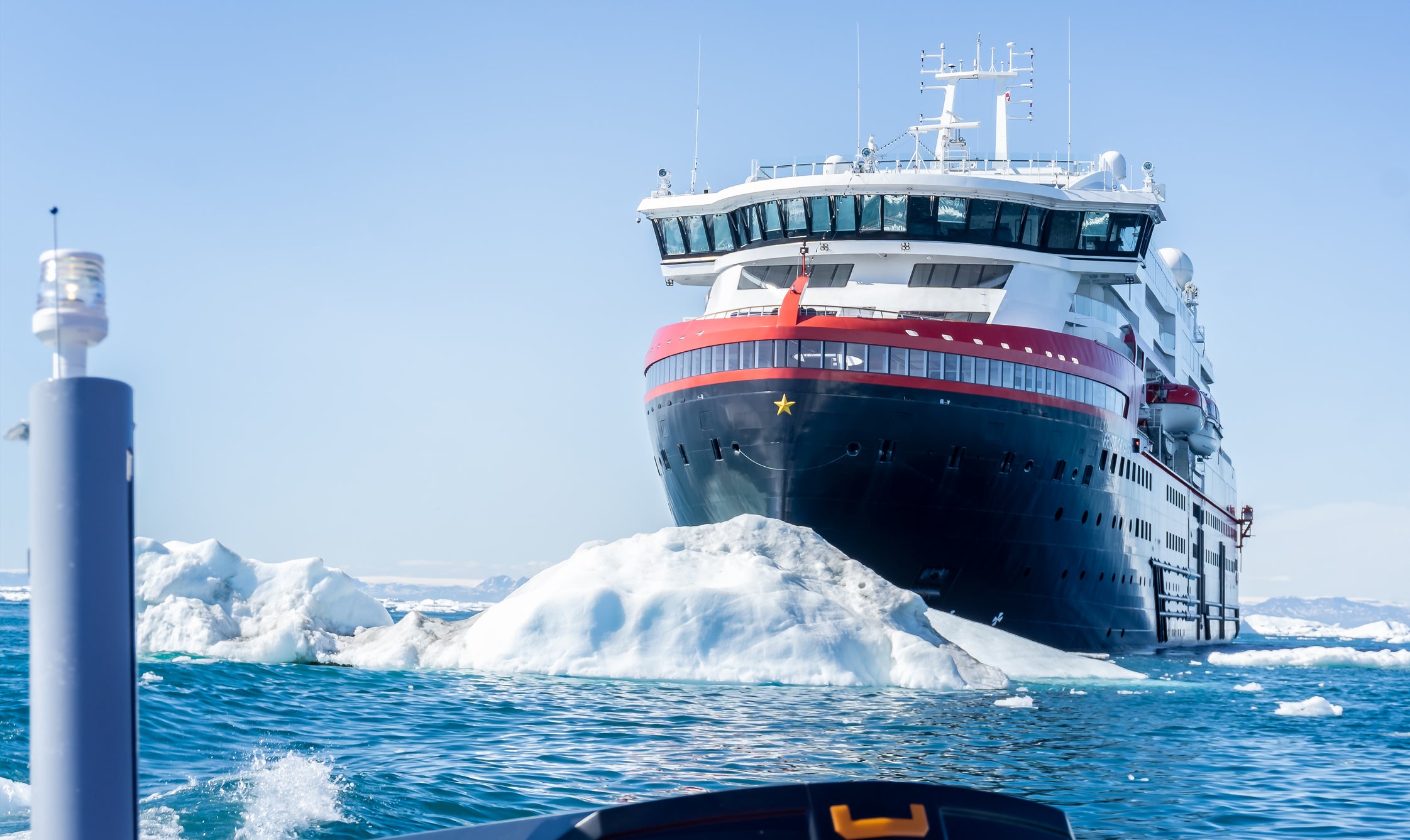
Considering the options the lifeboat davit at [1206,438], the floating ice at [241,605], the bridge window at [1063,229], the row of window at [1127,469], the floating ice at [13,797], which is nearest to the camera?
the floating ice at [13,797]

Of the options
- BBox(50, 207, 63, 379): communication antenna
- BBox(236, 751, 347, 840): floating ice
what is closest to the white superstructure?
BBox(236, 751, 347, 840): floating ice

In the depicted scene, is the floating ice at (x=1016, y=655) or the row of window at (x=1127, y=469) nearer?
the floating ice at (x=1016, y=655)

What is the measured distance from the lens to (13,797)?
35.5 feet

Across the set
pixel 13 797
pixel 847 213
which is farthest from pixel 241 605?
pixel 13 797

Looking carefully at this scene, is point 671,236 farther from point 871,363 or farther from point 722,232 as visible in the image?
point 871,363

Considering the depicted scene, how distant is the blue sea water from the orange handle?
6689 mm

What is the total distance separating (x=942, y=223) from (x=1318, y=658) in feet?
83.6

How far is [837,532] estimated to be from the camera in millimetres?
26938

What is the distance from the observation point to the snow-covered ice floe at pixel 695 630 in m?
22.1

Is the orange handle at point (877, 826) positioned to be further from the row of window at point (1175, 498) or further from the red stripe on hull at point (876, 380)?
the row of window at point (1175, 498)

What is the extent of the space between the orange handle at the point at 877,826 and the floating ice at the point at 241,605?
954 inches

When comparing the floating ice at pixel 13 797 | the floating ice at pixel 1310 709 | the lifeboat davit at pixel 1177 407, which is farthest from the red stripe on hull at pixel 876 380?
the floating ice at pixel 13 797

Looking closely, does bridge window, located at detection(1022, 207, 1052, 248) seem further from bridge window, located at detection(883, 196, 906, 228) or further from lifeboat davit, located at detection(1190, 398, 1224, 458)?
lifeboat davit, located at detection(1190, 398, 1224, 458)

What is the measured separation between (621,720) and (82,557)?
1311cm
